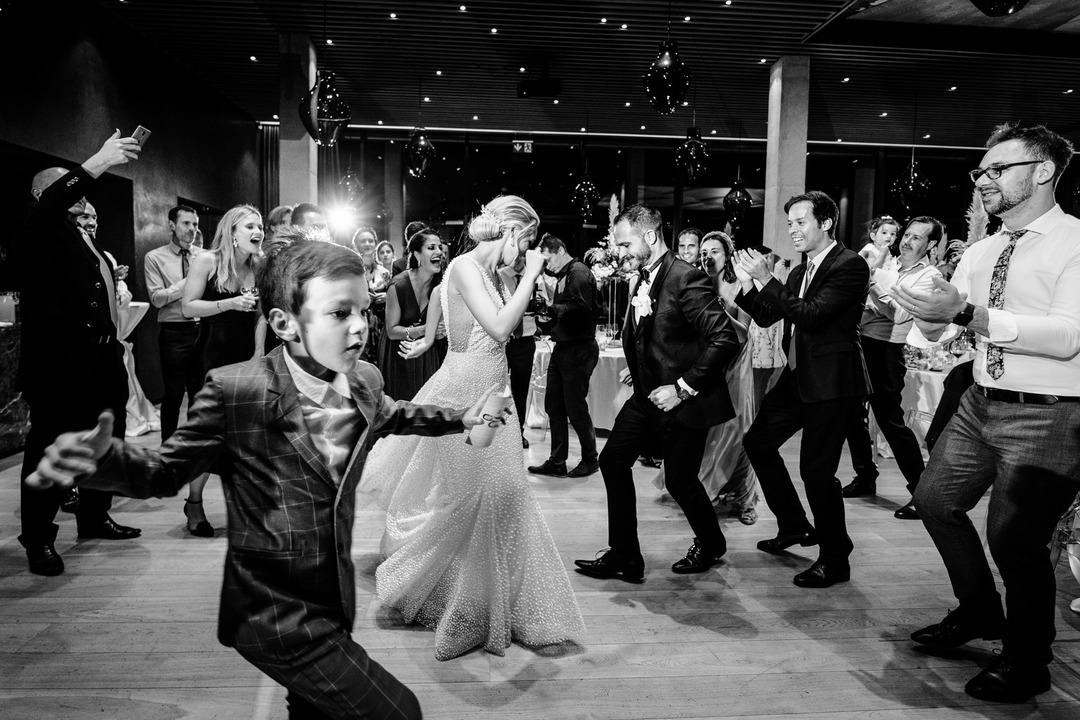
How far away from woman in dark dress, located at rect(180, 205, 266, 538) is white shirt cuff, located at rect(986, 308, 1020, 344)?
9.16ft

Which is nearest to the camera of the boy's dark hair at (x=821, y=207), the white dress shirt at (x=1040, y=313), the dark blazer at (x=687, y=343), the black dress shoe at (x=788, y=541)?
the white dress shirt at (x=1040, y=313)

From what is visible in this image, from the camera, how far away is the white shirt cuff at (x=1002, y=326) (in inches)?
76.9

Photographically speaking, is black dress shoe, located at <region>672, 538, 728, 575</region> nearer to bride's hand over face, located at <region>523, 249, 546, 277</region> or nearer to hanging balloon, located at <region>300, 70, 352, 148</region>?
bride's hand over face, located at <region>523, 249, 546, 277</region>

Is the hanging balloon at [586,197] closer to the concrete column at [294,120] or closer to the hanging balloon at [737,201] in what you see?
the hanging balloon at [737,201]

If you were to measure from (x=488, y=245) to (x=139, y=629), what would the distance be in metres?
1.85

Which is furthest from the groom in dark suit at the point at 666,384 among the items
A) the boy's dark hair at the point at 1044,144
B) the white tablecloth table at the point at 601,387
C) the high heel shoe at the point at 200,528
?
the white tablecloth table at the point at 601,387

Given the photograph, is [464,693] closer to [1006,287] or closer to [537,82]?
[1006,287]

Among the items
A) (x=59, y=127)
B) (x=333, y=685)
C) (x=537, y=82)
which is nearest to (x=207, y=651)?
(x=333, y=685)

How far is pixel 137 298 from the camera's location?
7.66 metres

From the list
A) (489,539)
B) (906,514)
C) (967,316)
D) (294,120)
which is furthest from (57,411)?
(294,120)

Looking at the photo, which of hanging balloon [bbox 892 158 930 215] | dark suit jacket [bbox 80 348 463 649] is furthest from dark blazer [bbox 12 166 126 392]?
hanging balloon [bbox 892 158 930 215]

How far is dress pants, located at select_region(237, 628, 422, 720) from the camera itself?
4.04 ft

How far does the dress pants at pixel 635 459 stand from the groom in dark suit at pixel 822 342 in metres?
0.44

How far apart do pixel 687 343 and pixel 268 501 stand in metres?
1.94
